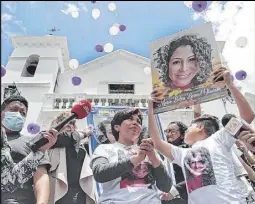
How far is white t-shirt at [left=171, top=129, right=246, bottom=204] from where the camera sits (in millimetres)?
3643

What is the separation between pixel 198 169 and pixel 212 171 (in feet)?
0.42

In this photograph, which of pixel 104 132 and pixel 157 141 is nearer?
pixel 157 141

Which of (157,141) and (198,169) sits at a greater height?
(157,141)

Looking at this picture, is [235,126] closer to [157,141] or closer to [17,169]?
[157,141]

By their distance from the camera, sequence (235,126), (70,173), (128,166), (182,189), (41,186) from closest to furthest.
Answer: (235,126)
(128,166)
(41,186)
(70,173)
(182,189)

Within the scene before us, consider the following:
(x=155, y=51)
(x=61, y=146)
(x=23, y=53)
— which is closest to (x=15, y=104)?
(x=61, y=146)

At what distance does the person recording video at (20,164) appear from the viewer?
128 inches

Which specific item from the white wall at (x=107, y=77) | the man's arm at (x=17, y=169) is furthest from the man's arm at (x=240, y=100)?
the white wall at (x=107, y=77)

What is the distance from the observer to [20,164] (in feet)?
10.9

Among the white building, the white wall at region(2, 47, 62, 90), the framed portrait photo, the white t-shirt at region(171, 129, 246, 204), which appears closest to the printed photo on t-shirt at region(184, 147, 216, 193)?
the white t-shirt at region(171, 129, 246, 204)

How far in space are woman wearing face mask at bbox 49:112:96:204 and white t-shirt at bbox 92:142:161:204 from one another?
532mm

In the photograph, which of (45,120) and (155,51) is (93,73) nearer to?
(45,120)

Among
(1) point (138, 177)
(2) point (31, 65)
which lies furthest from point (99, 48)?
(2) point (31, 65)

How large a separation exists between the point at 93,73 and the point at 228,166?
13.4 meters
